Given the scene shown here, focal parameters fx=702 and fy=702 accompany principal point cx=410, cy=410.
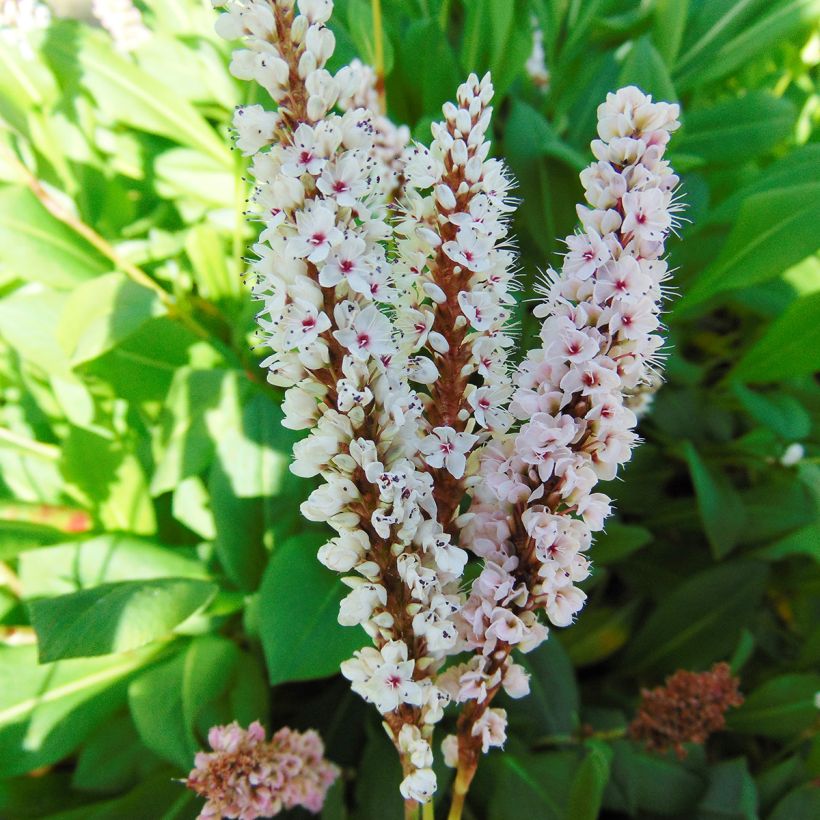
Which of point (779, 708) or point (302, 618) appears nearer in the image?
point (302, 618)

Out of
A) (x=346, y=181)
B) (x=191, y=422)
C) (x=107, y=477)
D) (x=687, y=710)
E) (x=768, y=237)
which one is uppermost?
(x=768, y=237)

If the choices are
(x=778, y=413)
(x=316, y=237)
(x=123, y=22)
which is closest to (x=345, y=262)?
(x=316, y=237)

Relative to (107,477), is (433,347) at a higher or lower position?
higher

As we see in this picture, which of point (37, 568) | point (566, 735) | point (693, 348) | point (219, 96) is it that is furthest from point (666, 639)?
point (219, 96)

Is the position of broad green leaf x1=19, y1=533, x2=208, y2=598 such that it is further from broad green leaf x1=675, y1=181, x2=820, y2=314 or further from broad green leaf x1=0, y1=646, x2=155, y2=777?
broad green leaf x1=675, y1=181, x2=820, y2=314

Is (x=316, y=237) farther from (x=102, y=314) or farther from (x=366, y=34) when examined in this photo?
(x=366, y=34)

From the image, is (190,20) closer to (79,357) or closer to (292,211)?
(79,357)

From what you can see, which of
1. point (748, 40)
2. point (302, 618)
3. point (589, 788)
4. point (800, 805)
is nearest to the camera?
point (589, 788)

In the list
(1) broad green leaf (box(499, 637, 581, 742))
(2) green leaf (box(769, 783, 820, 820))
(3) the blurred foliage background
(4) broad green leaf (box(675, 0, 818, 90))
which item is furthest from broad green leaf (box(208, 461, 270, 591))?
(4) broad green leaf (box(675, 0, 818, 90))
